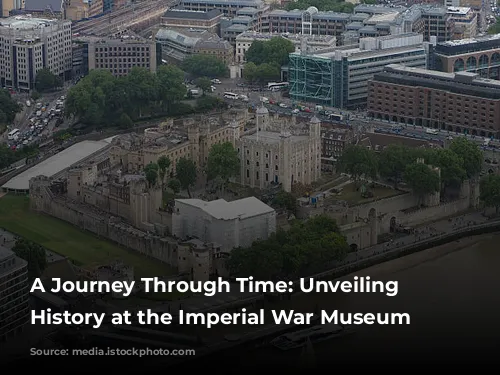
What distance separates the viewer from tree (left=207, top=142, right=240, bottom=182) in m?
50.8

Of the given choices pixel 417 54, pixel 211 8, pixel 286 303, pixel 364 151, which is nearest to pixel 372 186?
pixel 364 151

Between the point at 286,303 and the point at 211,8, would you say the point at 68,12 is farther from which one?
the point at 286,303

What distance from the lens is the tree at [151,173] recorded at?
165ft

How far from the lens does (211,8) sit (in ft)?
263

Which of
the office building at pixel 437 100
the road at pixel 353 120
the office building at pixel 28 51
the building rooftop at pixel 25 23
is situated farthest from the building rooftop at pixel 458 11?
the building rooftop at pixel 25 23

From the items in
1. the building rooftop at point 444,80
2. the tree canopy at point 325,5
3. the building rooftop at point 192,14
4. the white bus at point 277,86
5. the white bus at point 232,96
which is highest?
the tree canopy at point 325,5

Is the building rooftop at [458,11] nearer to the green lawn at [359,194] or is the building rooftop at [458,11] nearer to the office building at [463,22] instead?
the office building at [463,22]

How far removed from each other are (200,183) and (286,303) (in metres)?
11.9

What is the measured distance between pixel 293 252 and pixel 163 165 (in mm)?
9270

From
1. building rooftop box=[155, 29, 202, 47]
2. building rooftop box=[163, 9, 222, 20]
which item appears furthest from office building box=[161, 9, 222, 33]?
building rooftop box=[155, 29, 202, 47]

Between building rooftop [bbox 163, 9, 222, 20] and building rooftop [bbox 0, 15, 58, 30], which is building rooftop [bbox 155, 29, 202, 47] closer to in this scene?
building rooftop [bbox 163, 9, 222, 20]

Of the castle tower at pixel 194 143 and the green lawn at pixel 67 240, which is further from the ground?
the castle tower at pixel 194 143

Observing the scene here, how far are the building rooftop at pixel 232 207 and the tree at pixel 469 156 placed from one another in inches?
357

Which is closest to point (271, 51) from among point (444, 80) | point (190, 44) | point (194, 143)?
point (190, 44)
